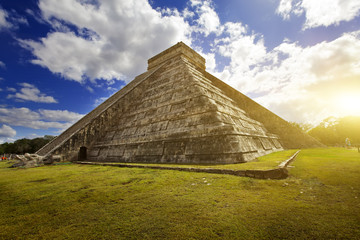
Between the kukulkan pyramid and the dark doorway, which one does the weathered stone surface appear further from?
the dark doorway

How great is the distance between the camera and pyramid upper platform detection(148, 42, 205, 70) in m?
19.8

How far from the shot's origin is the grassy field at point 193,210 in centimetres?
213

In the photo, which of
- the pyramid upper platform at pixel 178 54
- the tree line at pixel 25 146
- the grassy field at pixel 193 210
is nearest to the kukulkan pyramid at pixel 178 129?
the grassy field at pixel 193 210

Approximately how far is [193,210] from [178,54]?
63.5ft

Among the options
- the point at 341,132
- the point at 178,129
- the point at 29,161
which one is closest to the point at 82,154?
the point at 29,161

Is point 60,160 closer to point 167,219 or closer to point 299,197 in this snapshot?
point 167,219

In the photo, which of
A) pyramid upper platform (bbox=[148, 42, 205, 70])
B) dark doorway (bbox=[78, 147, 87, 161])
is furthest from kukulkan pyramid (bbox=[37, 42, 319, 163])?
pyramid upper platform (bbox=[148, 42, 205, 70])

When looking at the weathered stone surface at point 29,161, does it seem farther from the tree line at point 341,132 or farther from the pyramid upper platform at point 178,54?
the tree line at point 341,132

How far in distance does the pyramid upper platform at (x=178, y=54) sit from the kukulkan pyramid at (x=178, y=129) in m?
3.35

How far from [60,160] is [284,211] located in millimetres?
13251

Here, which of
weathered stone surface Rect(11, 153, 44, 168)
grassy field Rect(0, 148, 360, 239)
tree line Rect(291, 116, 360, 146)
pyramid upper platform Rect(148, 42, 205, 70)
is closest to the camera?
grassy field Rect(0, 148, 360, 239)

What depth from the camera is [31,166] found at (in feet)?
32.0

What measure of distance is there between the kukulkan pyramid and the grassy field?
3.12 m

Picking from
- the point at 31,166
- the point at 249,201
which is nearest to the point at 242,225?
the point at 249,201
